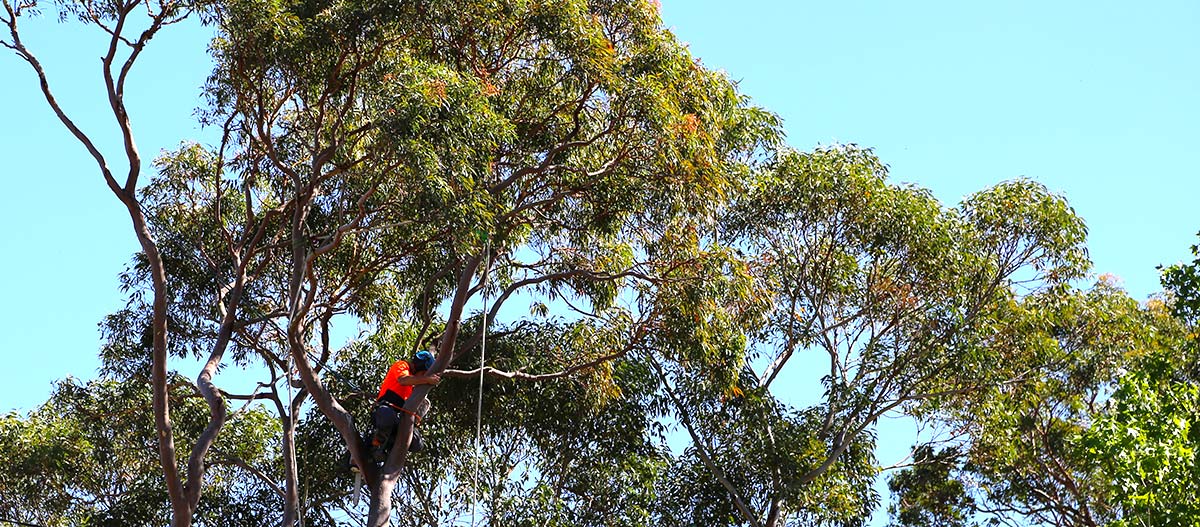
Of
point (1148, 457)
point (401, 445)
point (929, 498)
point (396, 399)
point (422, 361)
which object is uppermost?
→ point (929, 498)

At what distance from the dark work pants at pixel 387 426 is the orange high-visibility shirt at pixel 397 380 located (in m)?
0.15

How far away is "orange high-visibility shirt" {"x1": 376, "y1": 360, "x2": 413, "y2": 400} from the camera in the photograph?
13.2m

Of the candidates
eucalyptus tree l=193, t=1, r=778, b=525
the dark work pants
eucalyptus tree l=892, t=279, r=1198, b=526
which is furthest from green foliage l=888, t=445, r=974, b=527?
the dark work pants

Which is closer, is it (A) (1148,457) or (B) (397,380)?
(A) (1148,457)

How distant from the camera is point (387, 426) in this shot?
13.6 m

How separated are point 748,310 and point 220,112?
530 cm

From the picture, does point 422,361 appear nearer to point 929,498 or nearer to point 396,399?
point 396,399

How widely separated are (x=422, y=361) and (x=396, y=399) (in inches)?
28.3

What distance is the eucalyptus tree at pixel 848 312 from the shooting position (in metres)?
16.5

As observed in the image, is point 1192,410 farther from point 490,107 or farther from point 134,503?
point 134,503

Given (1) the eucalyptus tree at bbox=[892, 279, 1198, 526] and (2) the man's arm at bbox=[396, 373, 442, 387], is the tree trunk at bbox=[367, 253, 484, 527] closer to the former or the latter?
(2) the man's arm at bbox=[396, 373, 442, 387]

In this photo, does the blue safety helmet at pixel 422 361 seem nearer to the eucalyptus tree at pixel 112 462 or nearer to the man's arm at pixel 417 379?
the man's arm at pixel 417 379

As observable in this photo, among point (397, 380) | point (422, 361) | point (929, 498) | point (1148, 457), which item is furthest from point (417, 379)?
point (929, 498)

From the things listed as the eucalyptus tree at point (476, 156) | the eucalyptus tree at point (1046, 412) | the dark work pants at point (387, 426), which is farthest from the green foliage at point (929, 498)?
the dark work pants at point (387, 426)
